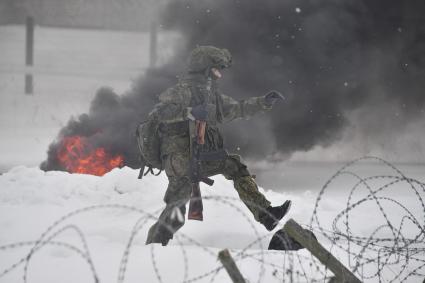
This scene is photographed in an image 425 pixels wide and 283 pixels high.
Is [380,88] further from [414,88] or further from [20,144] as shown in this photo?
[20,144]

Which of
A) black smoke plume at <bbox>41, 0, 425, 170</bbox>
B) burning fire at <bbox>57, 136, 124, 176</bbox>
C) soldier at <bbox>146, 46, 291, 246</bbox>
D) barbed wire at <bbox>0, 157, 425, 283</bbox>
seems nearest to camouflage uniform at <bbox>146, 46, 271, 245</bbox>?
soldier at <bbox>146, 46, 291, 246</bbox>

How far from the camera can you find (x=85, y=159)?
34.0 ft

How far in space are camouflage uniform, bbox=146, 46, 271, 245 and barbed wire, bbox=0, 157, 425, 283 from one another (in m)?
0.30

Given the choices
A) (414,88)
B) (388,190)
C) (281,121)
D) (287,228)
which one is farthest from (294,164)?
(287,228)

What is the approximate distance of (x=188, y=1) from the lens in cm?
1417

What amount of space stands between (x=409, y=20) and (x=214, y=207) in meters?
9.08

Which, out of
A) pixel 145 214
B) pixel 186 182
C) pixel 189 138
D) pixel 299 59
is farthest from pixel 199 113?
pixel 299 59

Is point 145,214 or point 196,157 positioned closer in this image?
point 196,157

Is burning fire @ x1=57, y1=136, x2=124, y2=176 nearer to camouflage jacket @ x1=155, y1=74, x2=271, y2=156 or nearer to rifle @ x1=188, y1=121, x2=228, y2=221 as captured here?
camouflage jacket @ x1=155, y1=74, x2=271, y2=156

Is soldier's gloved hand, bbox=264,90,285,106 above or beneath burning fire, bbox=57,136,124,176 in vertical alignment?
beneath

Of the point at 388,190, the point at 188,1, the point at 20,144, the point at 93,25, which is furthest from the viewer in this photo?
the point at 93,25

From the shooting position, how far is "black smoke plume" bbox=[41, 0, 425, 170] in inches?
504

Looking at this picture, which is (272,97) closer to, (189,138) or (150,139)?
(189,138)

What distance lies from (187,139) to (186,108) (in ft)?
1.01
